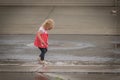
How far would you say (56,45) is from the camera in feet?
50.8

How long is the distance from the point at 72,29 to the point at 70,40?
112 inches

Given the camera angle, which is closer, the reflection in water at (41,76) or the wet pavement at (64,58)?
the reflection in water at (41,76)

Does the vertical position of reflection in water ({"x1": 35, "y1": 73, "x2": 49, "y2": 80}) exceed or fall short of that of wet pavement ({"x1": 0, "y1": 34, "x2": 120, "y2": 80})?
it exceeds it

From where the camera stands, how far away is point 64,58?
505 inches

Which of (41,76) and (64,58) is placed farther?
(64,58)

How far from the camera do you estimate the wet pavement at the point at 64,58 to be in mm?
10297

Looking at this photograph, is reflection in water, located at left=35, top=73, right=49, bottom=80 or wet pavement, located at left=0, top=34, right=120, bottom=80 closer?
reflection in water, located at left=35, top=73, right=49, bottom=80

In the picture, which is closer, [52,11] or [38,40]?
[38,40]

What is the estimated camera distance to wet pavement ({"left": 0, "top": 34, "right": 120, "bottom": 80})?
10.3 meters

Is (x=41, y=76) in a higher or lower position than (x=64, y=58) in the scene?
higher

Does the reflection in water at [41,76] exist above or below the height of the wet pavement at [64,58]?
above

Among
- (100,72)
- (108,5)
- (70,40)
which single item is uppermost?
(100,72)

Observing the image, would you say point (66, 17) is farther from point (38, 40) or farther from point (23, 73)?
point (23, 73)

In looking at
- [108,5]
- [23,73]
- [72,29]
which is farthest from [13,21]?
[23,73]
